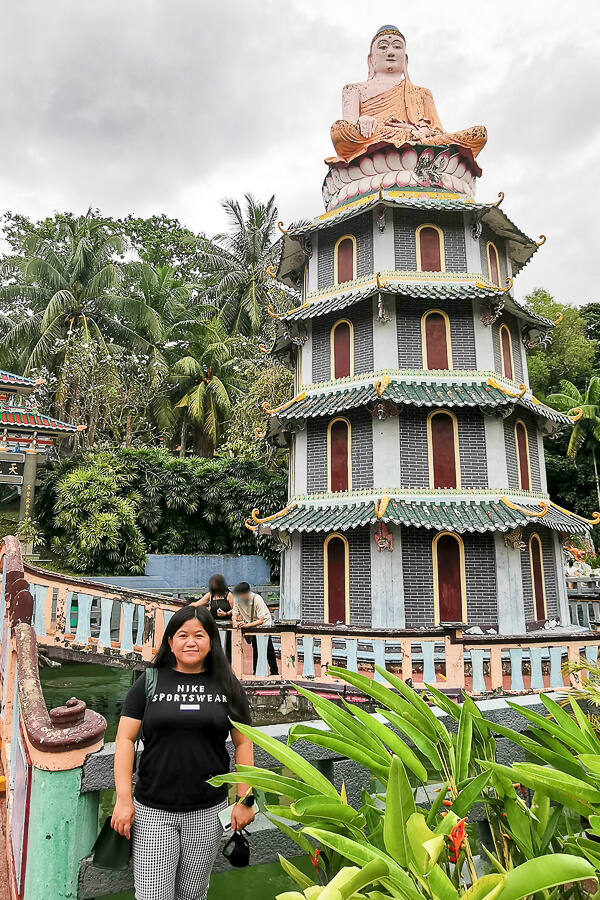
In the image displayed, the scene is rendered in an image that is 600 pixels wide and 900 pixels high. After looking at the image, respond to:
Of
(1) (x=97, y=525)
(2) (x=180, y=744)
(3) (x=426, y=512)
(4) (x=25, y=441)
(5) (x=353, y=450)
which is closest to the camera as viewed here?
(2) (x=180, y=744)

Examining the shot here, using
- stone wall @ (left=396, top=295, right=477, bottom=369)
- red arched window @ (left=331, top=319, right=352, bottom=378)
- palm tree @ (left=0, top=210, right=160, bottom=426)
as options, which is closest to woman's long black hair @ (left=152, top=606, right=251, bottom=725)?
stone wall @ (left=396, top=295, right=477, bottom=369)

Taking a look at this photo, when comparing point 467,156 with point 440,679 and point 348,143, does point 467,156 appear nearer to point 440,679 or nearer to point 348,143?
point 348,143

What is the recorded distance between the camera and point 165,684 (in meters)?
2.67

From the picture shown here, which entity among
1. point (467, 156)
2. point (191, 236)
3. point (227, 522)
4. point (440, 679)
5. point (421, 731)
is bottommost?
point (440, 679)

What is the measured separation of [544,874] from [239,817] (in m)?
1.55

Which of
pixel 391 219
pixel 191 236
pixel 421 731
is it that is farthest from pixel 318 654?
pixel 191 236

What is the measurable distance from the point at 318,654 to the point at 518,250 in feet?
38.2

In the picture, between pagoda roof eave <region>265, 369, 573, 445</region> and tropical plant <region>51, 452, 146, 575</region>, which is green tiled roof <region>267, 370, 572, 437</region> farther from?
tropical plant <region>51, 452, 146, 575</region>

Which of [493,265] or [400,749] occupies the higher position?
[493,265]

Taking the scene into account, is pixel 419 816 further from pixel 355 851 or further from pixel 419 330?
pixel 419 330

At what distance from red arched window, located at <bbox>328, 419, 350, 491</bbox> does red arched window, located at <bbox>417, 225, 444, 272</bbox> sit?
4.10 m

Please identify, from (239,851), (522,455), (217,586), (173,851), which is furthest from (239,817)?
(522,455)

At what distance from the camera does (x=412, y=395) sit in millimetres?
11641

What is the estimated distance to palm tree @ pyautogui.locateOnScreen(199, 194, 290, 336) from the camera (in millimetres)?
29875
